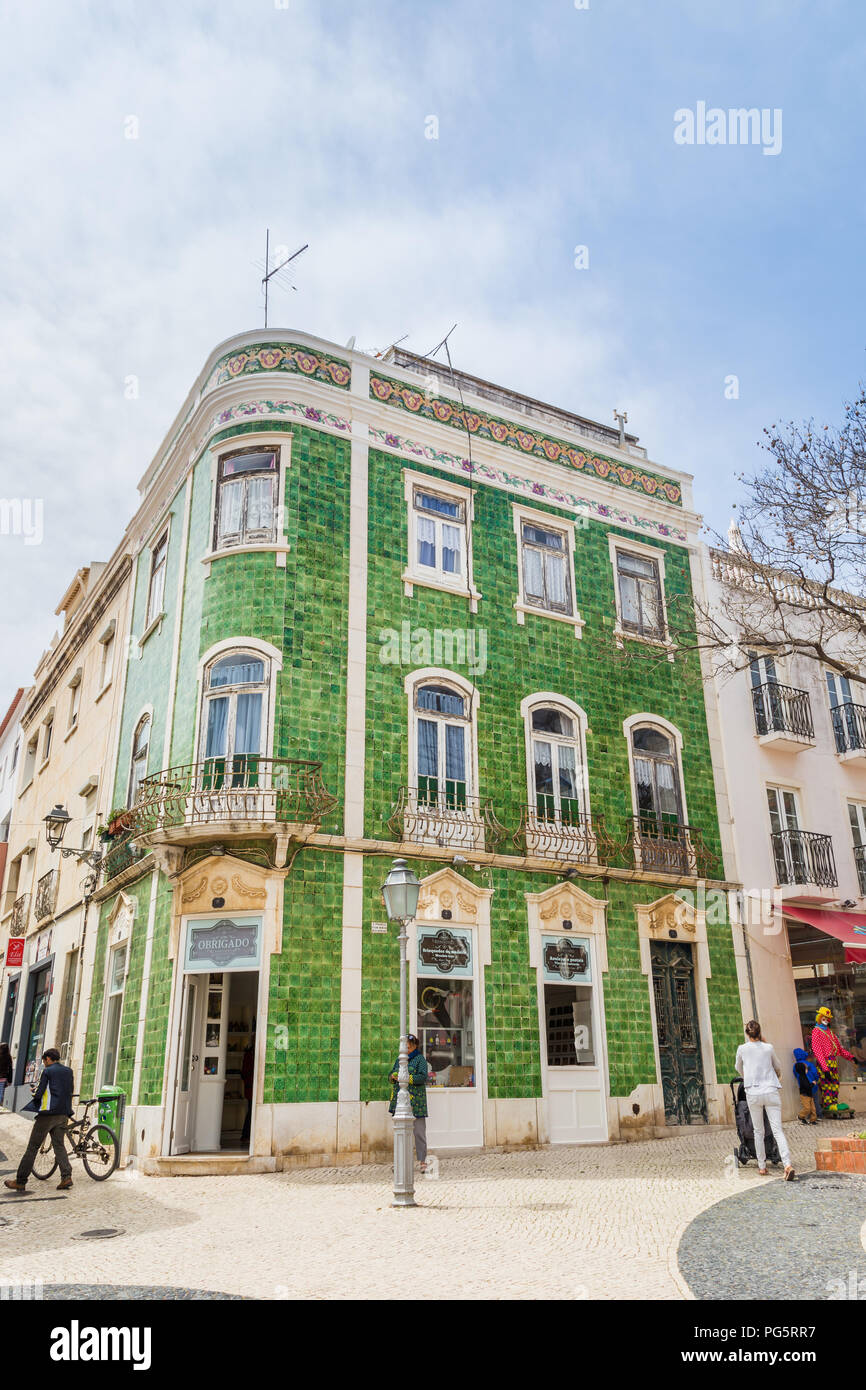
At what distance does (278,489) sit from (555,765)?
20.7 feet

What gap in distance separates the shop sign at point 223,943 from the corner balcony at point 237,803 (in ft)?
3.23

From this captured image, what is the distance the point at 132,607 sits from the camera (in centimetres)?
2031

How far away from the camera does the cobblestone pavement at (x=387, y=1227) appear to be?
6406mm

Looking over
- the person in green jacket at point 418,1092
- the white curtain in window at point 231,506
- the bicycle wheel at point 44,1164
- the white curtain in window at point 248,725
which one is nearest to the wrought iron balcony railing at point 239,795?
the white curtain in window at point 248,725

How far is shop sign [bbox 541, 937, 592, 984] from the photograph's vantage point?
1593cm

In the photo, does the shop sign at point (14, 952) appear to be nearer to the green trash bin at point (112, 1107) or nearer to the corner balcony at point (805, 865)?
the green trash bin at point (112, 1107)

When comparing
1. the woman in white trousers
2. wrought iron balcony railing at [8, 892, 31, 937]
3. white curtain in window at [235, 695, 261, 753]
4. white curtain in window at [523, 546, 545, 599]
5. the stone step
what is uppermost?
white curtain in window at [523, 546, 545, 599]

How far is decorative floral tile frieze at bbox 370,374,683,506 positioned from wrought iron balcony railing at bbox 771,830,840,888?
6949mm

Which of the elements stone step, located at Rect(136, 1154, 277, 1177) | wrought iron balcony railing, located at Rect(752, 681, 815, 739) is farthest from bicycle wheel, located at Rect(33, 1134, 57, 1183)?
wrought iron balcony railing, located at Rect(752, 681, 815, 739)

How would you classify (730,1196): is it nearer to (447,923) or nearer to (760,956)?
(447,923)

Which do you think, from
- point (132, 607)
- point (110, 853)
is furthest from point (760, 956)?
point (132, 607)

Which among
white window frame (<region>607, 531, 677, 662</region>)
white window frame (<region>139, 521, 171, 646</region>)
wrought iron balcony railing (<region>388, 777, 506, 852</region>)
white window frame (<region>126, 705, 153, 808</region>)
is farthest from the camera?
white window frame (<region>607, 531, 677, 662</region>)

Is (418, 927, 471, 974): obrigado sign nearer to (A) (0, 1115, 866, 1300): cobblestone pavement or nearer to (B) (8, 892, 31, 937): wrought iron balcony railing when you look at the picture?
(A) (0, 1115, 866, 1300): cobblestone pavement
